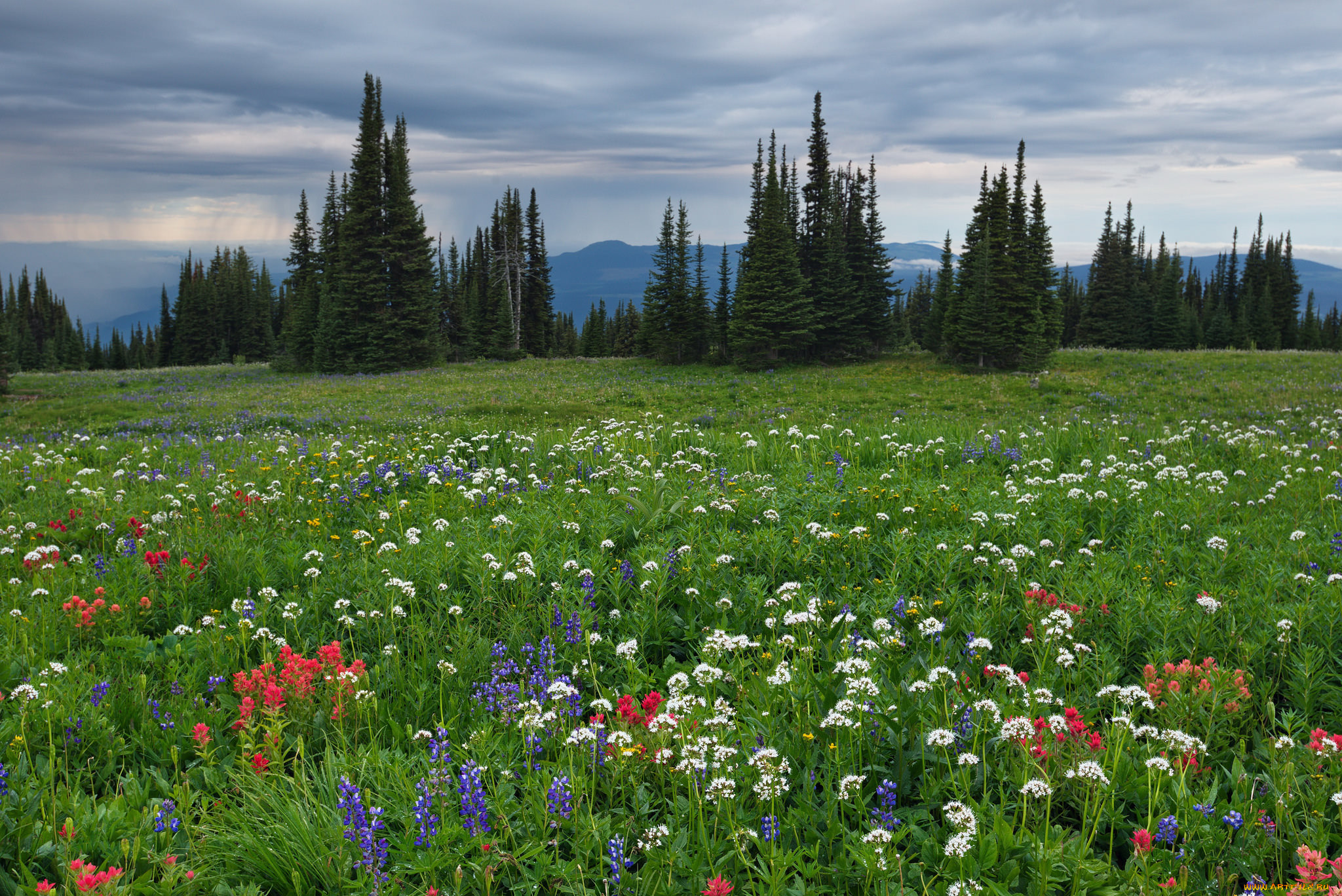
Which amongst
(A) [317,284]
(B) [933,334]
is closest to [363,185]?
(A) [317,284]

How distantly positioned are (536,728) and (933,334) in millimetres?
55439

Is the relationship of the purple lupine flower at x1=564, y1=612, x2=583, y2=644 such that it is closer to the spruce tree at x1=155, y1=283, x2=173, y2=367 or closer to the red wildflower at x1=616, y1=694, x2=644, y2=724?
the red wildflower at x1=616, y1=694, x2=644, y2=724

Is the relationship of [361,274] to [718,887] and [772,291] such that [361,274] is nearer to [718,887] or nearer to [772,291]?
[772,291]

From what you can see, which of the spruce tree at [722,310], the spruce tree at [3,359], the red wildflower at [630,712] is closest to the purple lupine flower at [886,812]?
the red wildflower at [630,712]

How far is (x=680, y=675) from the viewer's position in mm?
3891

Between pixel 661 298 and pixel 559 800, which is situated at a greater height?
pixel 661 298

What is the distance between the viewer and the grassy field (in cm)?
325

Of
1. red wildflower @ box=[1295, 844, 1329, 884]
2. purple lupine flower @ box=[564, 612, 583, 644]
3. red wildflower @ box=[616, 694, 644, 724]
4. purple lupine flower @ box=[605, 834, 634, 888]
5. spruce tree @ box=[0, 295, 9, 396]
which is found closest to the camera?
red wildflower @ box=[1295, 844, 1329, 884]

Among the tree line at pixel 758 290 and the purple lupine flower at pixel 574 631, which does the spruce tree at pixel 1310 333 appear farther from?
the purple lupine flower at pixel 574 631

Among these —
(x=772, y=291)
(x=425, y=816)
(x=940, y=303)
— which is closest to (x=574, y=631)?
(x=425, y=816)

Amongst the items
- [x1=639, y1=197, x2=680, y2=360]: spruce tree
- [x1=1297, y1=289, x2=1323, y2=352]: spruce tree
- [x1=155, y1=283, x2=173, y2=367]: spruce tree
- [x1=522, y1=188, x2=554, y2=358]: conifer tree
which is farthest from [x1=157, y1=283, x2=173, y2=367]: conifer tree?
[x1=1297, y1=289, x2=1323, y2=352]: spruce tree

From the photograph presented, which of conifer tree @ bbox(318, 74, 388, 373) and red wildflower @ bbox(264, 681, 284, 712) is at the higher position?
conifer tree @ bbox(318, 74, 388, 373)

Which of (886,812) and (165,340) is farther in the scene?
(165,340)

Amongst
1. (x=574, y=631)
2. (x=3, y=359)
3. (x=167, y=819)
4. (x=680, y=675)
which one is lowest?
(x=167, y=819)
